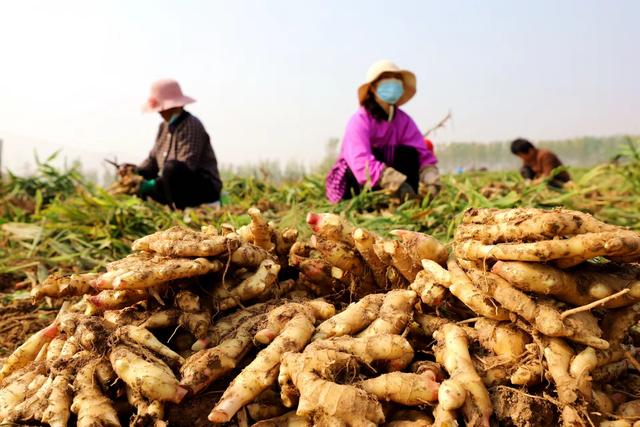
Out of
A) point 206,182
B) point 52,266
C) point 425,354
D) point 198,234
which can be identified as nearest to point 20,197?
point 206,182

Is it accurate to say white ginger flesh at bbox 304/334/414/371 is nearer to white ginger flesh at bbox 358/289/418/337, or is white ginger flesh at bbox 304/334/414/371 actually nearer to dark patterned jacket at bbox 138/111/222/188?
white ginger flesh at bbox 358/289/418/337

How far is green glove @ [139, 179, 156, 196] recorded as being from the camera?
19.2 ft

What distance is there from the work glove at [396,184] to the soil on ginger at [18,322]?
2601mm

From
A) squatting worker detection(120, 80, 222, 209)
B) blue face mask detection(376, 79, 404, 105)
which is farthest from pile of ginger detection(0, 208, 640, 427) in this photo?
squatting worker detection(120, 80, 222, 209)

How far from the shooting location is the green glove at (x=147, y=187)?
585 centimetres

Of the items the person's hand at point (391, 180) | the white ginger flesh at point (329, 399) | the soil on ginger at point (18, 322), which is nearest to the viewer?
the white ginger flesh at point (329, 399)

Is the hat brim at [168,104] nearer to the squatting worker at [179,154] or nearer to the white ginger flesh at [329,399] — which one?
the squatting worker at [179,154]

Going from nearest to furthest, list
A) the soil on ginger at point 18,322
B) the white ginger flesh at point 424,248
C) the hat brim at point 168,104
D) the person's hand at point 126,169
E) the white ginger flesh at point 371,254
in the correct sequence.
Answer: the white ginger flesh at point 424,248, the white ginger flesh at point 371,254, the soil on ginger at point 18,322, the hat brim at point 168,104, the person's hand at point 126,169

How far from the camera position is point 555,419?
62.7 inches

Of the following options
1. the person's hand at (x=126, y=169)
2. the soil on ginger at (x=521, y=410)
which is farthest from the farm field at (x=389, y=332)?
the person's hand at (x=126, y=169)

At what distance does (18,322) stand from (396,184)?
281 cm

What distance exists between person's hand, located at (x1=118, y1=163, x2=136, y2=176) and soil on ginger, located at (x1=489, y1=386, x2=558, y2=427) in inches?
211

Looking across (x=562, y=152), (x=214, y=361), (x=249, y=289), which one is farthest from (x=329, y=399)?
(x=562, y=152)

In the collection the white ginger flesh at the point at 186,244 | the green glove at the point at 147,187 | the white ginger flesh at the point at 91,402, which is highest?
the white ginger flesh at the point at 186,244
